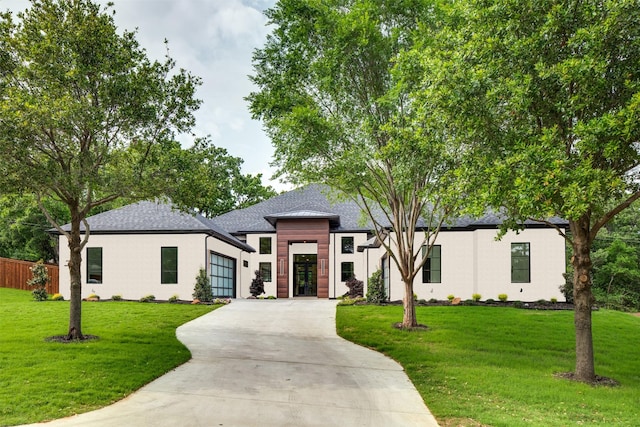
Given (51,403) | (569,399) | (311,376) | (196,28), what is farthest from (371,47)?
(51,403)

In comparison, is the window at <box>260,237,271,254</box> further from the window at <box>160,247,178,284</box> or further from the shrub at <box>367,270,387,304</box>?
the shrub at <box>367,270,387,304</box>

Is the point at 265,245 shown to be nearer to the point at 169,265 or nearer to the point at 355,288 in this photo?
the point at 355,288

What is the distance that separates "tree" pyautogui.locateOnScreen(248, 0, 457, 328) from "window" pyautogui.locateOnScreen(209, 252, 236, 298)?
11.2m

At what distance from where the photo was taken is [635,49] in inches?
324

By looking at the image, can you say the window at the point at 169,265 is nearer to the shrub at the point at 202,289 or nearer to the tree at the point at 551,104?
the shrub at the point at 202,289

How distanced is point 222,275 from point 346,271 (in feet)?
27.1

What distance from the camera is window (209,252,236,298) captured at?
24.8 meters

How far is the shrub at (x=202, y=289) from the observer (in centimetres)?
2214

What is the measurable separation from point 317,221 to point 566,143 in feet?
72.9

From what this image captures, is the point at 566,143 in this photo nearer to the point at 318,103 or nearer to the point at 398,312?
the point at 318,103

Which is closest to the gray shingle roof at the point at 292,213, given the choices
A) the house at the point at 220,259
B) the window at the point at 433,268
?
the house at the point at 220,259

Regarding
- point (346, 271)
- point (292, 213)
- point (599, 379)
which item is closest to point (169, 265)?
point (292, 213)

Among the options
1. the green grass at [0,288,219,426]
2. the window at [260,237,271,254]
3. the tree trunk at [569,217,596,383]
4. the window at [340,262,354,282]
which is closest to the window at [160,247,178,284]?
the green grass at [0,288,219,426]

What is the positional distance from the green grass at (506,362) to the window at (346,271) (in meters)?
11.9
